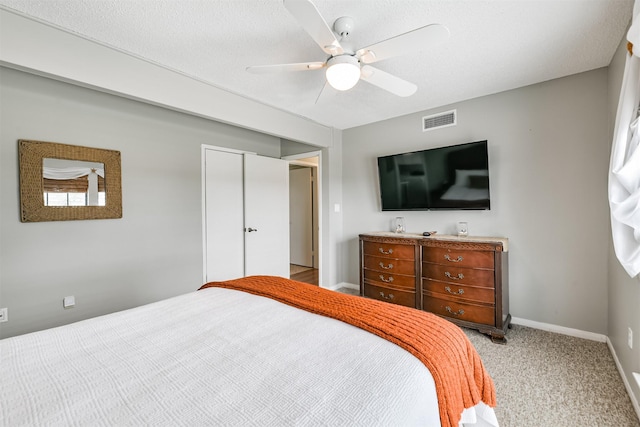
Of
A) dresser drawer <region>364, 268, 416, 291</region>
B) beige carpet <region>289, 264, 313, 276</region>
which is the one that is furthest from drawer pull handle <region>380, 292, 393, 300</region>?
beige carpet <region>289, 264, 313, 276</region>

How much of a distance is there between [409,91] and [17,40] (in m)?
A: 2.66

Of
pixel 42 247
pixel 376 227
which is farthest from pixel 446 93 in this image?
pixel 42 247

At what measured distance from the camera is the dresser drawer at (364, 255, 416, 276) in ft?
10.1

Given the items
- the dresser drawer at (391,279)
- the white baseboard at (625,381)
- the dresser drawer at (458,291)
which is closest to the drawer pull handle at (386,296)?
the dresser drawer at (391,279)

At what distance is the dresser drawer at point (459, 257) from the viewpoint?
8.54 ft

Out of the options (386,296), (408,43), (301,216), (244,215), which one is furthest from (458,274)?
(301,216)

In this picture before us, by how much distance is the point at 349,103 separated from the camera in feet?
10.7

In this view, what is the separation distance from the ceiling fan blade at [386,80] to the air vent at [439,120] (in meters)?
1.40

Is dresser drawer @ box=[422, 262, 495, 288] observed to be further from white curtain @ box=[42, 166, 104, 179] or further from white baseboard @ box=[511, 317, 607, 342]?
white curtain @ box=[42, 166, 104, 179]

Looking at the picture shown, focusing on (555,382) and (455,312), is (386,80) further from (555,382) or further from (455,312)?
(555,382)

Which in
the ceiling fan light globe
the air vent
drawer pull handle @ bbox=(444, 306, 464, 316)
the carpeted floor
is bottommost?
the carpeted floor

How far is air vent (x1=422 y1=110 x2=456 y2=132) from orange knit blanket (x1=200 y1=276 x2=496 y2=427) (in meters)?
2.61

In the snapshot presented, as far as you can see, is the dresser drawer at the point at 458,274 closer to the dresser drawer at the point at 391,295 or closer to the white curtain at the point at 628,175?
the dresser drawer at the point at 391,295

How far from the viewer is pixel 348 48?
2.01 metres
